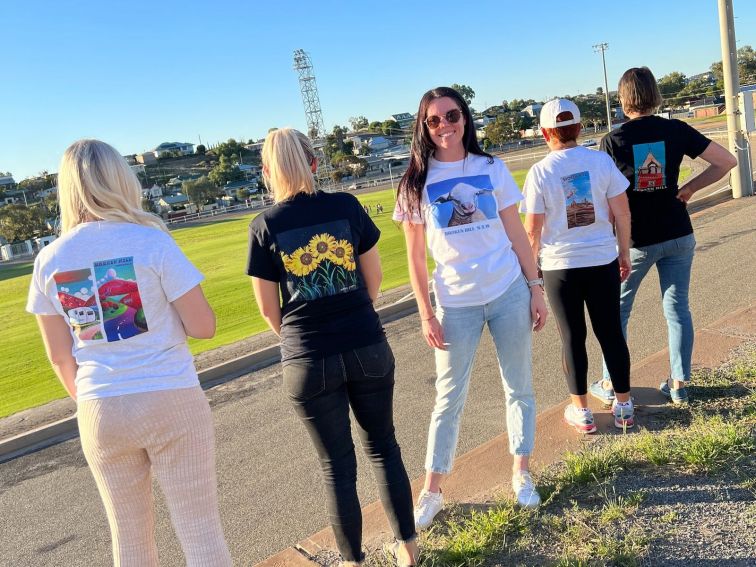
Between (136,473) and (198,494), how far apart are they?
0.24 meters

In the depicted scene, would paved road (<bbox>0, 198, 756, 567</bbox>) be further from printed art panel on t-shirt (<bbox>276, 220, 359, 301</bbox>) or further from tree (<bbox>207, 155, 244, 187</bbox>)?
tree (<bbox>207, 155, 244, 187</bbox>)

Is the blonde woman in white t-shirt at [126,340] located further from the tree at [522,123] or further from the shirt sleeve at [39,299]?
the tree at [522,123]

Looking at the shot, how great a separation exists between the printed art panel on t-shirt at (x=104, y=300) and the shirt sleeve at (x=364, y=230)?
89 cm

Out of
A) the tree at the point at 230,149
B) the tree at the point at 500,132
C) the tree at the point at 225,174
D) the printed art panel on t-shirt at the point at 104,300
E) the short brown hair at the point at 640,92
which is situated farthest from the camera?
the tree at the point at 230,149

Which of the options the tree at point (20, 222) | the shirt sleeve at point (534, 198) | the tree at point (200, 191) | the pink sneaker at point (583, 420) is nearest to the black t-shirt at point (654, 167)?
the shirt sleeve at point (534, 198)

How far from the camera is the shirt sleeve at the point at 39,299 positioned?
7.39 ft

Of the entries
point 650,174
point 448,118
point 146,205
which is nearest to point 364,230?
point 448,118

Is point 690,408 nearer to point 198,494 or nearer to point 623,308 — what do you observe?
point 623,308

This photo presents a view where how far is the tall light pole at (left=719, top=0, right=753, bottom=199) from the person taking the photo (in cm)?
1250

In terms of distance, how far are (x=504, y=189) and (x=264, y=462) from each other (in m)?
2.50

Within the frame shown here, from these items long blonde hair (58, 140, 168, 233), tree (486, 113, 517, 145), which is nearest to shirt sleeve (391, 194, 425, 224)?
long blonde hair (58, 140, 168, 233)

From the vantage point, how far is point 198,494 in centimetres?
233

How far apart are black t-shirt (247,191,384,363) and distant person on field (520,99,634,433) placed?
146 cm

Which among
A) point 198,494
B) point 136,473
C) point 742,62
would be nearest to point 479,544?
point 198,494
